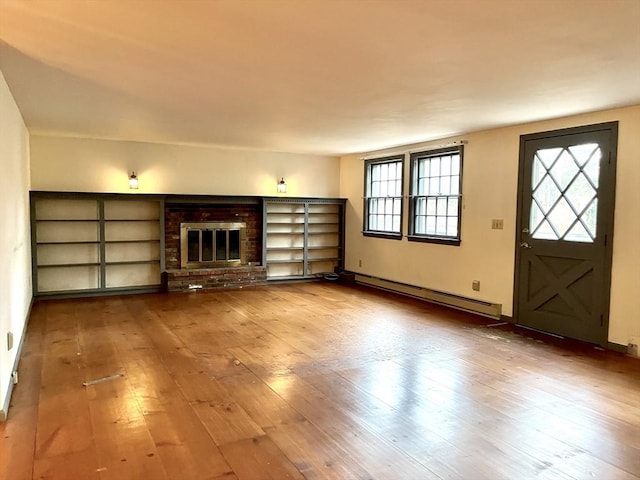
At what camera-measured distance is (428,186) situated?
6934mm

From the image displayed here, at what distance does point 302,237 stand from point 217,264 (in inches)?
65.0

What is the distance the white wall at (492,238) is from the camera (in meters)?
4.37

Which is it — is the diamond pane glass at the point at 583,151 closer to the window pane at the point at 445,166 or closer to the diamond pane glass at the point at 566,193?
the diamond pane glass at the point at 566,193

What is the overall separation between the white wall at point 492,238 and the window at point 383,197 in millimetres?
164

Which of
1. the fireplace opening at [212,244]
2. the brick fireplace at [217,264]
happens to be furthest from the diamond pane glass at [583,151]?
the fireplace opening at [212,244]

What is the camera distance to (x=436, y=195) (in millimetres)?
6668

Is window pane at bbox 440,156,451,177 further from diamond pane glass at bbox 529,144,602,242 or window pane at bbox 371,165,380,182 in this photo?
window pane at bbox 371,165,380,182

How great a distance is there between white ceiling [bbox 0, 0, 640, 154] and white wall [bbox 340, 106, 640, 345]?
1.56 ft

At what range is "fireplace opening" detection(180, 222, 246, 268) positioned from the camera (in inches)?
300

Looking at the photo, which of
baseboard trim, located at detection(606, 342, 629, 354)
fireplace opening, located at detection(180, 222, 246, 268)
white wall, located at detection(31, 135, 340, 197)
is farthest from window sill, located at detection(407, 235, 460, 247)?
fireplace opening, located at detection(180, 222, 246, 268)

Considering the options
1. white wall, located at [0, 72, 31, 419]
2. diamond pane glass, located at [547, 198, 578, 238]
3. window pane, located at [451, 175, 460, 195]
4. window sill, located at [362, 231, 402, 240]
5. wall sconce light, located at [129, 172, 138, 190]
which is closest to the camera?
white wall, located at [0, 72, 31, 419]

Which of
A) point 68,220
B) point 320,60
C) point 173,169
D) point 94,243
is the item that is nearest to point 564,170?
point 320,60

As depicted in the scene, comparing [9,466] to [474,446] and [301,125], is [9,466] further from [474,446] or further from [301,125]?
[301,125]

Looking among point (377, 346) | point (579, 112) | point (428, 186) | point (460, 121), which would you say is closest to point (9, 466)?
point (377, 346)
